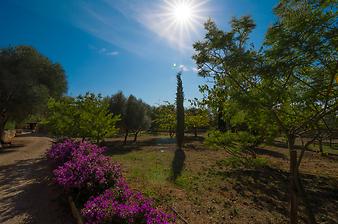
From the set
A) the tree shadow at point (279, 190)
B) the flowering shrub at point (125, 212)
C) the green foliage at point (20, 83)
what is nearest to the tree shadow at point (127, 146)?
the green foliage at point (20, 83)

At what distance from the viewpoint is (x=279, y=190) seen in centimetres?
880

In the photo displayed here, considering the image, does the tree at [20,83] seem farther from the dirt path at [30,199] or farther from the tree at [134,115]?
the dirt path at [30,199]

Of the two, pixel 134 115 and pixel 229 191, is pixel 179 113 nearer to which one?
pixel 134 115

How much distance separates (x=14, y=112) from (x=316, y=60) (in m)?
23.9

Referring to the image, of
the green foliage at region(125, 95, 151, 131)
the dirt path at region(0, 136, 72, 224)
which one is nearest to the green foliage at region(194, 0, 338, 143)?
the dirt path at region(0, 136, 72, 224)

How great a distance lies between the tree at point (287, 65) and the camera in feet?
12.8

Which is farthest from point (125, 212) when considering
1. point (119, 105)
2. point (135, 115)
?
point (119, 105)

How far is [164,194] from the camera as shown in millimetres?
7414

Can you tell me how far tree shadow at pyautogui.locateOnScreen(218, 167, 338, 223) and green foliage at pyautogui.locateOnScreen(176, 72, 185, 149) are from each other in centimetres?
918

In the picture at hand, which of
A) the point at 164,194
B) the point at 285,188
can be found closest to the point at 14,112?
the point at 164,194

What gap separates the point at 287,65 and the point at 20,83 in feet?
72.0

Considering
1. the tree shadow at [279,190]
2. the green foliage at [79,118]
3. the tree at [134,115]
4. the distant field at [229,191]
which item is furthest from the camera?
the tree at [134,115]

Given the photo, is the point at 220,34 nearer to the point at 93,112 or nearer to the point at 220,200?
the point at 220,200

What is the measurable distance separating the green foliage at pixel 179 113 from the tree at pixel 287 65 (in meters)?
14.3
